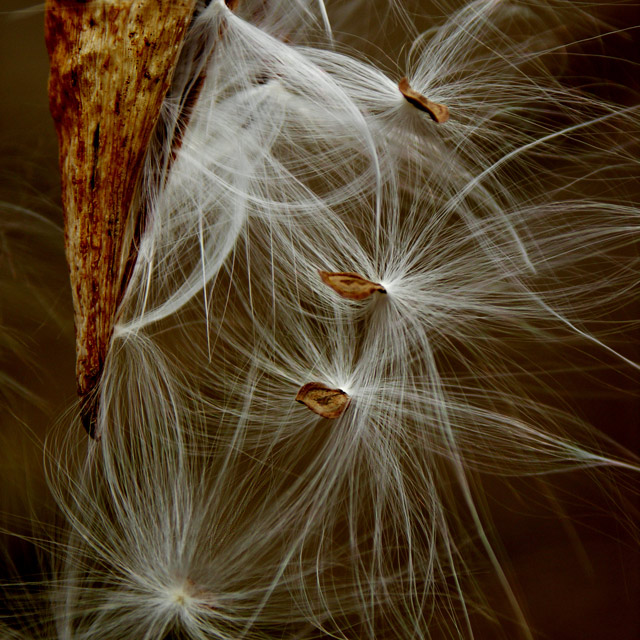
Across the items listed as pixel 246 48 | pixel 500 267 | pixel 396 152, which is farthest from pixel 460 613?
pixel 246 48

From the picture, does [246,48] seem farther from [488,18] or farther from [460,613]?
[460,613]

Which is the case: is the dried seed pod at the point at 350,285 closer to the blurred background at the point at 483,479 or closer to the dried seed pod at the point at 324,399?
the dried seed pod at the point at 324,399

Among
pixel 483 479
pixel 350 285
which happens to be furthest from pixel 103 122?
pixel 483 479

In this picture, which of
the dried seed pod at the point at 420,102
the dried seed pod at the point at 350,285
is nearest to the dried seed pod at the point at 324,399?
the dried seed pod at the point at 350,285

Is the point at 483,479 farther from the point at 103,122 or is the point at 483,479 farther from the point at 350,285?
the point at 103,122

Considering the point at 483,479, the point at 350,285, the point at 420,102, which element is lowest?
the point at 483,479

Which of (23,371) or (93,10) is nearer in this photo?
(93,10)
